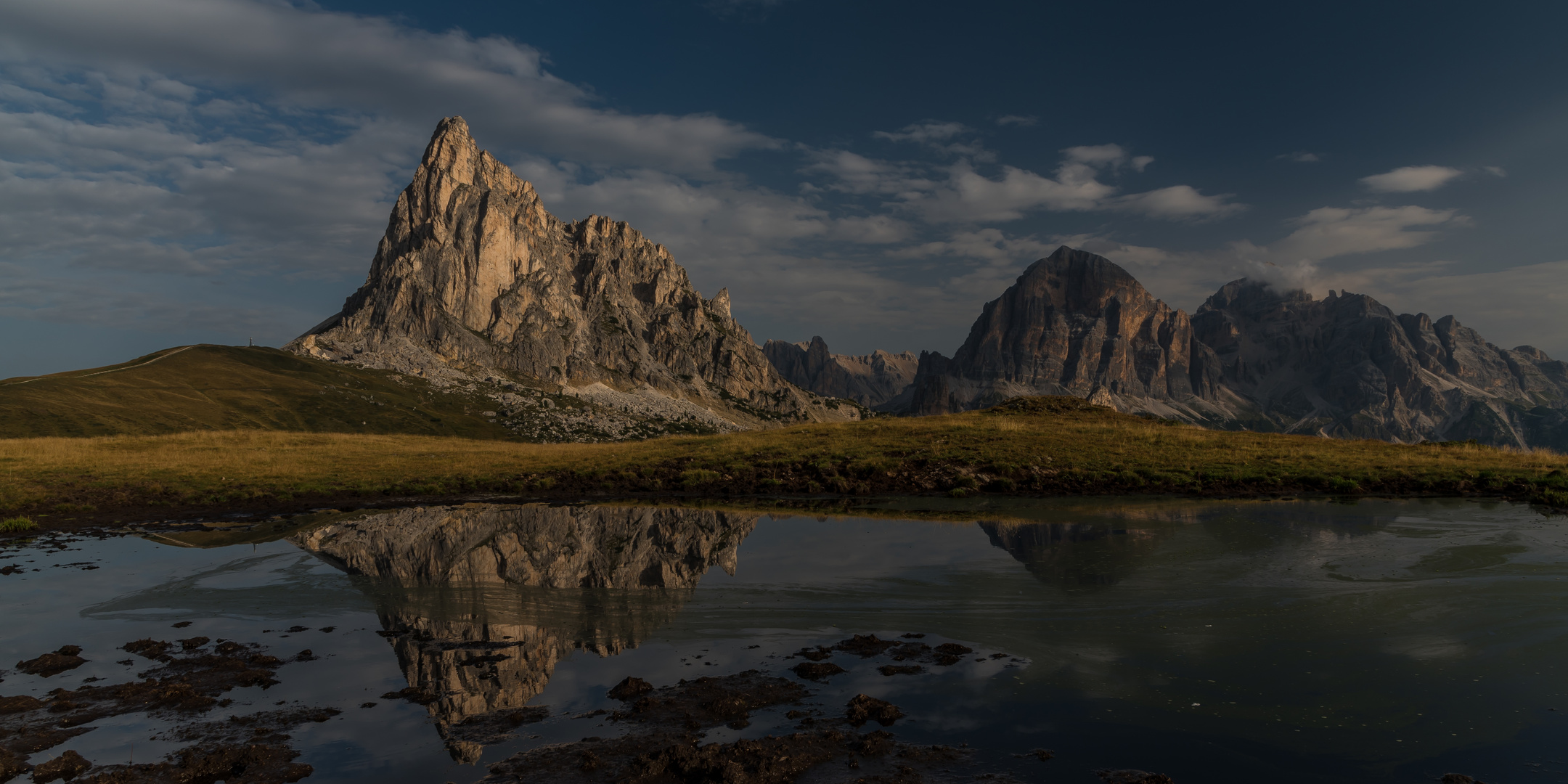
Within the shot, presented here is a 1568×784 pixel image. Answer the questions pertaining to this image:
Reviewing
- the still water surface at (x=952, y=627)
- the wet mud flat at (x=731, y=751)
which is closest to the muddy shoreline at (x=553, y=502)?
the still water surface at (x=952, y=627)

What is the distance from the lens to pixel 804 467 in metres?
38.4

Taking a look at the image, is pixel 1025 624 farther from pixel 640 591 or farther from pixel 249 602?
pixel 249 602

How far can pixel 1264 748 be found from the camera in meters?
8.88

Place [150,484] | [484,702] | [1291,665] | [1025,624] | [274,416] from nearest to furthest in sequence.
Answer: [484,702] < [1291,665] < [1025,624] < [150,484] < [274,416]

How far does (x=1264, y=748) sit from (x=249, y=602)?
20081 millimetres

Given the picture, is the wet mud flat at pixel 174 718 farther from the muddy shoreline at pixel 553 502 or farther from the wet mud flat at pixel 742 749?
the muddy shoreline at pixel 553 502

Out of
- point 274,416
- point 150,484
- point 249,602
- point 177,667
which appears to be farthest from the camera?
point 274,416

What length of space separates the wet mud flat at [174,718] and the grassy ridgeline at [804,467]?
2262 cm

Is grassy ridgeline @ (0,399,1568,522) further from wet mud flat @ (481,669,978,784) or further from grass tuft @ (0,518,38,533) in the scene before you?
wet mud flat @ (481,669,978,784)

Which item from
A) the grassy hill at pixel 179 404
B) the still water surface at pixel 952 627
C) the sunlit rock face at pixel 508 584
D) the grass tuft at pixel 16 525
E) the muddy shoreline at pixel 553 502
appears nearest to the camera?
the still water surface at pixel 952 627

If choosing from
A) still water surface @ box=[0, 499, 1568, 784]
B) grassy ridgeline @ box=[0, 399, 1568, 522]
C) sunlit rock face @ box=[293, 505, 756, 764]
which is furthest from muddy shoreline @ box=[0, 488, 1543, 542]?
still water surface @ box=[0, 499, 1568, 784]

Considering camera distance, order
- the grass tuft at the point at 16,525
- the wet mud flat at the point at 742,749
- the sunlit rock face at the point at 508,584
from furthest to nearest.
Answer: the grass tuft at the point at 16,525, the sunlit rock face at the point at 508,584, the wet mud flat at the point at 742,749

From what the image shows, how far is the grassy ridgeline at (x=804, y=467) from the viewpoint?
3234cm

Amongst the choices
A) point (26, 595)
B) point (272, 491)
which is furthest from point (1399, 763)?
point (272, 491)
